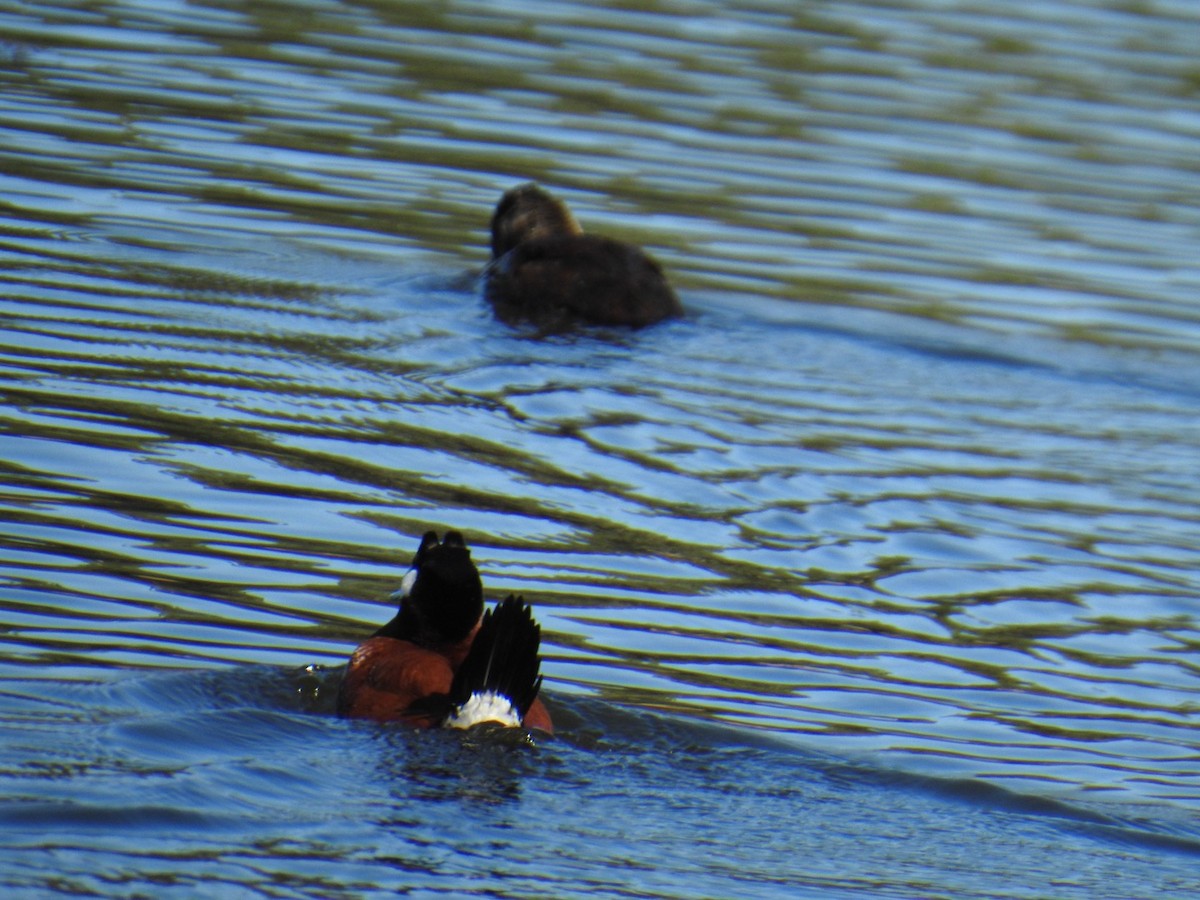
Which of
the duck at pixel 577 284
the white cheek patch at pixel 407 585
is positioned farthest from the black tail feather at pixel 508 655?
the duck at pixel 577 284

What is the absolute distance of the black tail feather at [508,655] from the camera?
19.7 ft

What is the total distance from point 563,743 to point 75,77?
1019 cm

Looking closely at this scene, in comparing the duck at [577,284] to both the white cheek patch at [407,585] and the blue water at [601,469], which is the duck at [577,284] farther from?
the white cheek patch at [407,585]

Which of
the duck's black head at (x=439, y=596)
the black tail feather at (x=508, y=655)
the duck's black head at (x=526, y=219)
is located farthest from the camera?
the duck's black head at (x=526, y=219)

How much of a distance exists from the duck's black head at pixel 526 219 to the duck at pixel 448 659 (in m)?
5.86

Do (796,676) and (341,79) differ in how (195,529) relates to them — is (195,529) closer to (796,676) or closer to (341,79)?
(796,676)

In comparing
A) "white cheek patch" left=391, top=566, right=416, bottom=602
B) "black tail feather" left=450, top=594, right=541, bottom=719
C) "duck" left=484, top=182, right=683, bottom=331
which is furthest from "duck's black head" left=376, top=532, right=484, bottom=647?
"duck" left=484, top=182, right=683, bottom=331

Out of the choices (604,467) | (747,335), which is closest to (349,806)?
(604,467)

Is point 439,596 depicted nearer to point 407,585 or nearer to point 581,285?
point 407,585

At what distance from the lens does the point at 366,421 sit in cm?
930

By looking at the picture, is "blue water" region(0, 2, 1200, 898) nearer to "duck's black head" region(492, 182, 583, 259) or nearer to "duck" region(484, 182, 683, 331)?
"duck" region(484, 182, 683, 331)

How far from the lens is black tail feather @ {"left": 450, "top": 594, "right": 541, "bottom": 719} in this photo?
19.7 feet

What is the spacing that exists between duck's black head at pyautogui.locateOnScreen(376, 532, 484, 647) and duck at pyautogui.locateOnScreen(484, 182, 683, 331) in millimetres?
5127

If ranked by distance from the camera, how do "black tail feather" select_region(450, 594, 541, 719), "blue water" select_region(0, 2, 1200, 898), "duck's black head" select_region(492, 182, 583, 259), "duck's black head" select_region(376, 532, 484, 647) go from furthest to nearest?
"duck's black head" select_region(492, 182, 583, 259) < "duck's black head" select_region(376, 532, 484, 647) < "black tail feather" select_region(450, 594, 541, 719) < "blue water" select_region(0, 2, 1200, 898)
